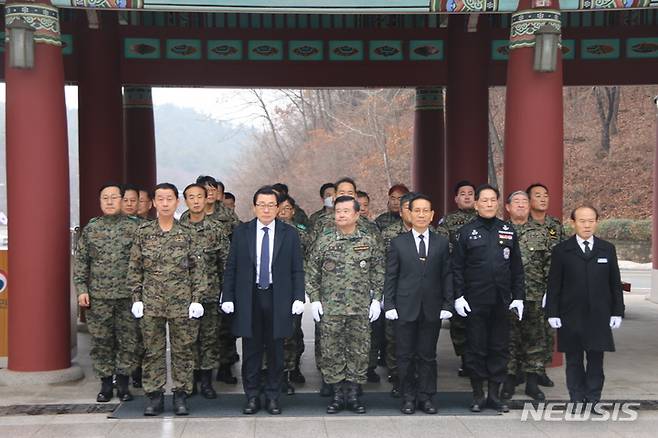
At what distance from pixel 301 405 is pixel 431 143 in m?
8.15

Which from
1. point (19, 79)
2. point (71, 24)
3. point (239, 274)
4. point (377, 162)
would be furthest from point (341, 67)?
point (377, 162)

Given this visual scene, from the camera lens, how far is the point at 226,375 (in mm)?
7375

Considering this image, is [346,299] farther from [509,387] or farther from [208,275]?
[509,387]

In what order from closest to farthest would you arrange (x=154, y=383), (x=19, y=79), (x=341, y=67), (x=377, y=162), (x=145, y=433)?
1. (x=145, y=433)
2. (x=154, y=383)
3. (x=19, y=79)
4. (x=341, y=67)
5. (x=377, y=162)

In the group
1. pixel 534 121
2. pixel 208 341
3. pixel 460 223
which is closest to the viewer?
pixel 208 341

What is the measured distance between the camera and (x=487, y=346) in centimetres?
623

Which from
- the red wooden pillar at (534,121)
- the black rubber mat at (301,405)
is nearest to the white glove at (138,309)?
the black rubber mat at (301,405)

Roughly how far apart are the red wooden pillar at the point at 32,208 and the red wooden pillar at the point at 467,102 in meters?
5.57

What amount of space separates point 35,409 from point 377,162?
32792mm

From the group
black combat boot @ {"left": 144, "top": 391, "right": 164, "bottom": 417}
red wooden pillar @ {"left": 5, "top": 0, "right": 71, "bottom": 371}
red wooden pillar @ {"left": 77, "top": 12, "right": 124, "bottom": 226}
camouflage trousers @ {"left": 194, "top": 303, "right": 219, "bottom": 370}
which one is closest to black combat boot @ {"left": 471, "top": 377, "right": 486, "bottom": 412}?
camouflage trousers @ {"left": 194, "top": 303, "right": 219, "bottom": 370}

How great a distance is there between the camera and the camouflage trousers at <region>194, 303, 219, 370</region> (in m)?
6.76

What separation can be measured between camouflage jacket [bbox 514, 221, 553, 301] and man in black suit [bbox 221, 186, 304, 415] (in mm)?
1916

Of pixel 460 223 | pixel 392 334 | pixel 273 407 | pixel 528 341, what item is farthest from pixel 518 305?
pixel 273 407

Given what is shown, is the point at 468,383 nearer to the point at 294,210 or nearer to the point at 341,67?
the point at 294,210
